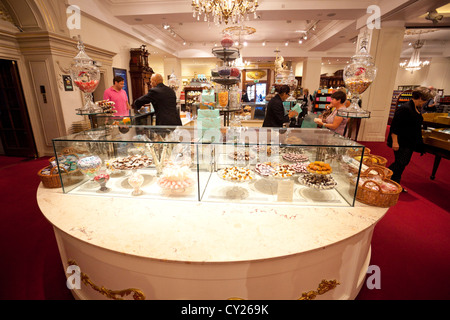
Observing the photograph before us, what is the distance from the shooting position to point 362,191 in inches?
74.2

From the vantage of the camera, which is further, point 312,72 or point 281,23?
point 312,72

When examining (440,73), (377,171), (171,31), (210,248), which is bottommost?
(210,248)

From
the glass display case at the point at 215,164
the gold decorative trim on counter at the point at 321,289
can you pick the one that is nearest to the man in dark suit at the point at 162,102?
the glass display case at the point at 215,164

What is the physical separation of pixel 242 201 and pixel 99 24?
297 inches

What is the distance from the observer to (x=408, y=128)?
3484mm

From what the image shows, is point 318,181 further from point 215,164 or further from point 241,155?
point 215,164

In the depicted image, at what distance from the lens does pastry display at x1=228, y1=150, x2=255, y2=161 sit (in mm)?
2255

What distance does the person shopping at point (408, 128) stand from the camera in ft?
11.2

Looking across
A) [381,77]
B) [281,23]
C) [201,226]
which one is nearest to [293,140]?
[201,226]

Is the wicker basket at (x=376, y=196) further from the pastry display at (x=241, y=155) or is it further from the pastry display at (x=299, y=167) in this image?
the pastry display at (x=241, y=155)

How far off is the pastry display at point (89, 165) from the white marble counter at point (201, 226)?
0.24 metres

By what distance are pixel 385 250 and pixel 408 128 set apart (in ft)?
6.49

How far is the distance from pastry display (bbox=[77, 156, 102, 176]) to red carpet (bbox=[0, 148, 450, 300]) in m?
1.14

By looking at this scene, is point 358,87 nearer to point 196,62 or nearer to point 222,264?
point 222,264
